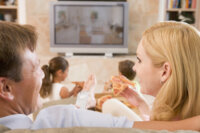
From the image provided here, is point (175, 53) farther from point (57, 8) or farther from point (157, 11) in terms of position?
point (157, 11)

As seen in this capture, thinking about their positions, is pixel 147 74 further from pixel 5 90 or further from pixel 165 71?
pixel 5 90

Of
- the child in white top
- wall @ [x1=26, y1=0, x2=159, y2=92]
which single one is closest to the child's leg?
the child in white top

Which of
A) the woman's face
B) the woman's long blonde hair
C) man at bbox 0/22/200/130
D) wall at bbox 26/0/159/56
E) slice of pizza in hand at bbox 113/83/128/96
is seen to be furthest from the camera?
wall at bbox 26/0/159/56

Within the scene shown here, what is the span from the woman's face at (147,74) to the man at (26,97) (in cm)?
29

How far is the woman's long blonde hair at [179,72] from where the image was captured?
988mm

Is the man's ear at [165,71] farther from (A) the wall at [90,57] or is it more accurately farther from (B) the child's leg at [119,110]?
(A) the wall at [90,57]

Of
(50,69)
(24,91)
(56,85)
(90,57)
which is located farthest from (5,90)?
(90,57)

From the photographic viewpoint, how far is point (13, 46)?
0.81 metres

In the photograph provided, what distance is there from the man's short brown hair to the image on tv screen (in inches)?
154

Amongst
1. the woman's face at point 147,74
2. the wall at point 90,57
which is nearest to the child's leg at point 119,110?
the woman's face at point 147,74

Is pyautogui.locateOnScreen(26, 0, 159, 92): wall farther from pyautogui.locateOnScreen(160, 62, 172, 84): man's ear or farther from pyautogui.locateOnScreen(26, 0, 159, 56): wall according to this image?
pyautogui.locateOnScreen(160, 62, 172, 84): man's ear

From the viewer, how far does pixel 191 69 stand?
987mm

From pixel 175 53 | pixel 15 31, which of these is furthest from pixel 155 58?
pixel 15 31

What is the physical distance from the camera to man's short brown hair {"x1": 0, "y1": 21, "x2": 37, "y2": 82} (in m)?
0.80
